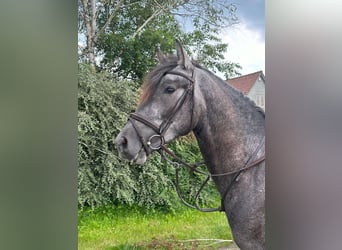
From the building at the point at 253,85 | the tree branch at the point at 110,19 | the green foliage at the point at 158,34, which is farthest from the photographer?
the tree branch at the point at 110,19

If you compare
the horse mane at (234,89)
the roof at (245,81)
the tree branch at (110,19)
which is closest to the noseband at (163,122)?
the horse mane at (234,89)

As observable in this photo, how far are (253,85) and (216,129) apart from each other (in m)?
0.34

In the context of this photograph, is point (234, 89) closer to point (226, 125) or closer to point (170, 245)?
point (226, 125)

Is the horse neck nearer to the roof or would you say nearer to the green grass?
the roof

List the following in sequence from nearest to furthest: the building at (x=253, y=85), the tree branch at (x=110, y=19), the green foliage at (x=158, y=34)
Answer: the building at (x=253, y=85)
the green foliage at (x=158, y=34)
the tree branch at (x=110, y=19)

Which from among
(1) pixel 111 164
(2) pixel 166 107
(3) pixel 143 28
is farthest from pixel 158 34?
(1) pixel 111 164

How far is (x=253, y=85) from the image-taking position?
2180 millimetres

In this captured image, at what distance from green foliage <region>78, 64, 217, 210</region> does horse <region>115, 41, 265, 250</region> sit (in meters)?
0.14

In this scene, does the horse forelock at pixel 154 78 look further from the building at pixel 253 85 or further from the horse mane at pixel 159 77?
the building at pixel 253 85

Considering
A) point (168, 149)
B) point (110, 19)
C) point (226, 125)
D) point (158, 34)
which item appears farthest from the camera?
point (110, 19)

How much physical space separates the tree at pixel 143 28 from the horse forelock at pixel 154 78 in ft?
0.30

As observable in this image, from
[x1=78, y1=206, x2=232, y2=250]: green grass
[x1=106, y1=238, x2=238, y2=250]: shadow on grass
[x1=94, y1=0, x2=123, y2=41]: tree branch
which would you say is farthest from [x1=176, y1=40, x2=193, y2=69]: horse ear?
[x1=106, y1=238, x2=238, y2=250]: shadow on grass

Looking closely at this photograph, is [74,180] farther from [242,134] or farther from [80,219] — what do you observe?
[242,134]

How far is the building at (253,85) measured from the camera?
7.08ft
